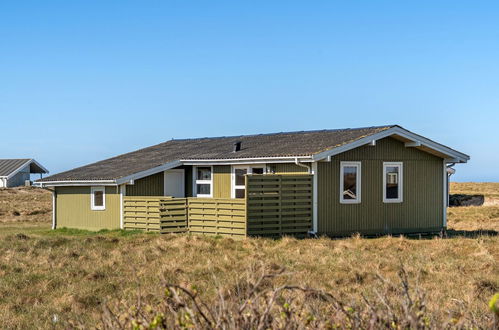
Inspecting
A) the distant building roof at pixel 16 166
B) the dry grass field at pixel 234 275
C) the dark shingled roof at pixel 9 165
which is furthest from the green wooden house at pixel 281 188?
the dark shingled roof at pixel 9 165

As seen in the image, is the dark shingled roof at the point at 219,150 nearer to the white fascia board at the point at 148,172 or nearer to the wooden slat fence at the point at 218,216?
the white fascia board at the point at 148,172

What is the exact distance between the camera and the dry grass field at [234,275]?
6607 mm

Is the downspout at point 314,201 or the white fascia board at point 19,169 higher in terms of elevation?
the white fascia board at point 19,169

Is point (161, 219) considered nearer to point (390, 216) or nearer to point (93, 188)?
point (93, 188)

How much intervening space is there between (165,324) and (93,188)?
2348 cm

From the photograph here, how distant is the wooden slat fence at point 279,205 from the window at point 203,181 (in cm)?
455

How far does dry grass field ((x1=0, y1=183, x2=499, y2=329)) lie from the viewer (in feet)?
21.7

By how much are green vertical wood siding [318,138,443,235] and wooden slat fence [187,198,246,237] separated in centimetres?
268

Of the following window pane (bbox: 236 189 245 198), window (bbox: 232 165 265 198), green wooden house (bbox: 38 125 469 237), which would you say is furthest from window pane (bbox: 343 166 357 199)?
window pane (bbox: 236 189 245 198)

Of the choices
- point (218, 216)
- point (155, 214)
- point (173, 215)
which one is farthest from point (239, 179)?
point (155, 214)

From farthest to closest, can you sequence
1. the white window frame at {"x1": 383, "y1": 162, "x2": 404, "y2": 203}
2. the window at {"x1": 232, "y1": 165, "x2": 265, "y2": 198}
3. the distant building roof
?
the distant building roof
the window at {"x1": 232, "y1": 165, "x2": 265, "y2": 198}
the white window frame at {"x1": 383, "y1": 162, "x2": 404, "y2": 203}

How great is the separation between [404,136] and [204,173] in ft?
23.8

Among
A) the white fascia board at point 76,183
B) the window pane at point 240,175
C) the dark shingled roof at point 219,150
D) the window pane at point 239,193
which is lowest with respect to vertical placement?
the window pane at point 239,193

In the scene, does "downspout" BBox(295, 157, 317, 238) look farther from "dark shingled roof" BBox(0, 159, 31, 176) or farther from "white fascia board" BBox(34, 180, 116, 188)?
"dark shingled roof" BBox(0, 159, 31, 176)
